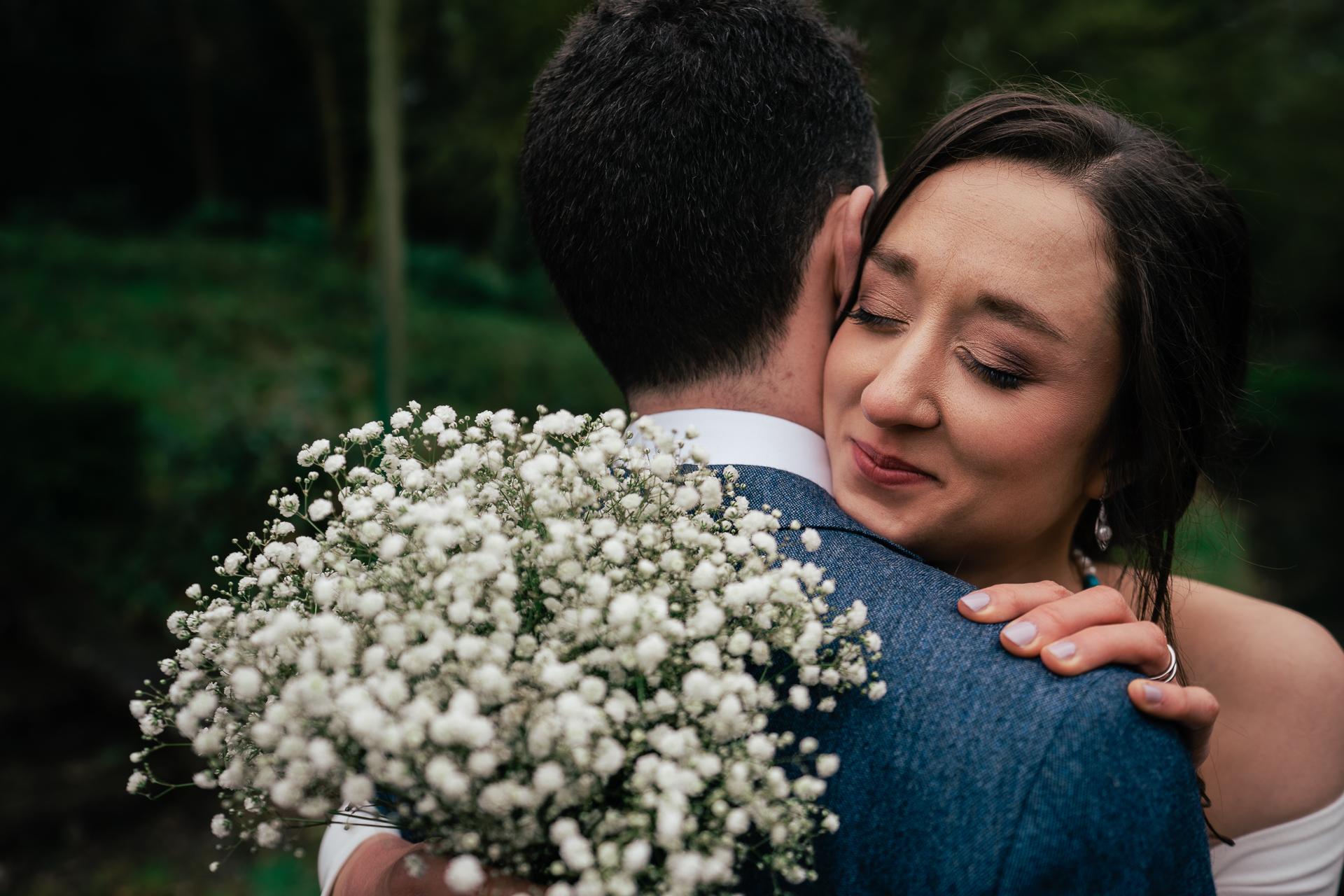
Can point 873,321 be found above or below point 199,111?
below

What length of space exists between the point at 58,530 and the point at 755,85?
26.5 ft

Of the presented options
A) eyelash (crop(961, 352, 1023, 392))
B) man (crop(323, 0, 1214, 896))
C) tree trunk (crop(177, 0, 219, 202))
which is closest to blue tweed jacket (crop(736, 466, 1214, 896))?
man (crop(323, 0, 1214, 896))

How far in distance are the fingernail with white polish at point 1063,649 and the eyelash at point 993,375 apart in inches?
20.3

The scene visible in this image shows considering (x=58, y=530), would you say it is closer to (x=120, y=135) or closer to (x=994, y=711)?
(x=994, y=711)

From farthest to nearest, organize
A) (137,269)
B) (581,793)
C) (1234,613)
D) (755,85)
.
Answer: (137,269) < (1234,613) < (755,85) < (581,793)

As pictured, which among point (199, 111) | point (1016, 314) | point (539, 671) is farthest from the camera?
point (199, 111)

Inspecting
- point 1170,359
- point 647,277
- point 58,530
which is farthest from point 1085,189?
point 58,530

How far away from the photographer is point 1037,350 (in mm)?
1746

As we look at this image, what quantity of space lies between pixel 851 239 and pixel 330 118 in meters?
17.1

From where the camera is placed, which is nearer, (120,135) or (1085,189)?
(1085,189)

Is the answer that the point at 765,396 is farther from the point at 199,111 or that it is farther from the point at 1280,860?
the point at 199,111

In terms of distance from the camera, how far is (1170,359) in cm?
193

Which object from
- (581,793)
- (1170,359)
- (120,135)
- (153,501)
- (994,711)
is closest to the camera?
(581,793)

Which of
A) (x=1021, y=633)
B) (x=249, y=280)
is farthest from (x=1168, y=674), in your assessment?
(x=249, y=280)
